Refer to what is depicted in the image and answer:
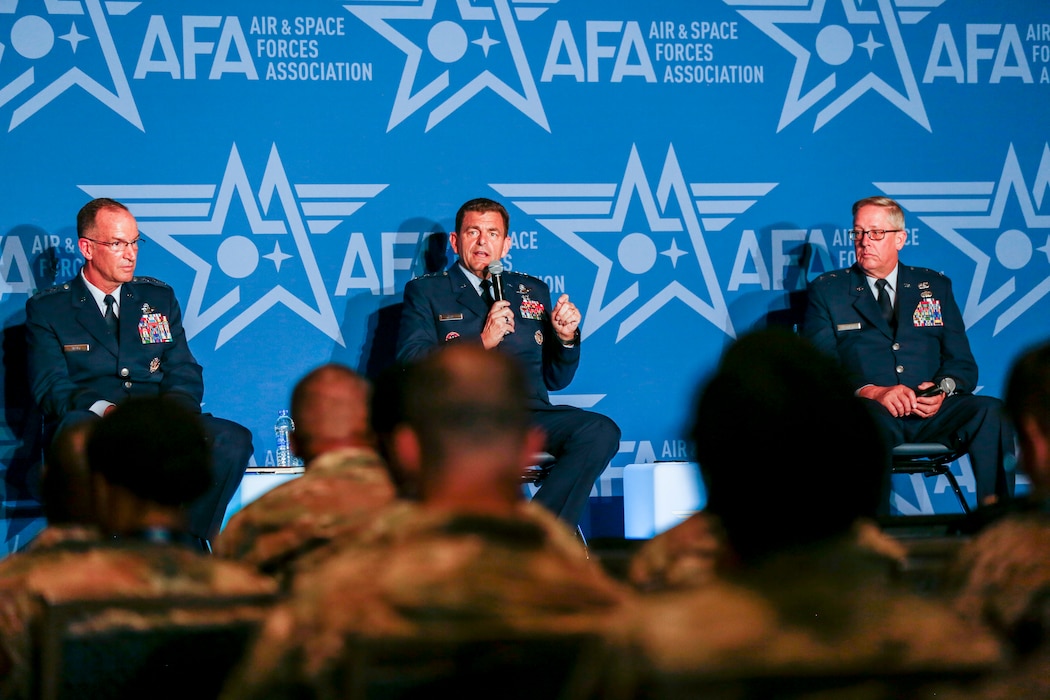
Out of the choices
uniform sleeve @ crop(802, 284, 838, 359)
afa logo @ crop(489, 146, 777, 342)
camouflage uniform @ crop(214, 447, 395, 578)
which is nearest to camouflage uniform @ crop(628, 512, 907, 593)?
camouflage uniform @ crop(214, 447, 395, 578)

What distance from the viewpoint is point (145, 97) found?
5414mm

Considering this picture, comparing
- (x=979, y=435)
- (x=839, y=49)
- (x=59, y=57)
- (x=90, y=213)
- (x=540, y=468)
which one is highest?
(x=839, y=49)

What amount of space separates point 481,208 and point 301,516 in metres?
3.28

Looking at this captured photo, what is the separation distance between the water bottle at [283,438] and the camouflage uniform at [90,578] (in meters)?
3.59

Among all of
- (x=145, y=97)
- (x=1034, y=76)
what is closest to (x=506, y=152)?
(x=145, y=97)

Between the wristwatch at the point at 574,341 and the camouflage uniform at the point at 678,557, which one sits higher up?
the wristwatch at the point at 574,341

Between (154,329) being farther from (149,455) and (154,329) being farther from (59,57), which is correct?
(149,455)

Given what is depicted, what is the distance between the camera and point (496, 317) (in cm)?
488

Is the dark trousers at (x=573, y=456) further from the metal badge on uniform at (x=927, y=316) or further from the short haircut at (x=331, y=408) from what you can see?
the short haircut at (x=331, y=408)

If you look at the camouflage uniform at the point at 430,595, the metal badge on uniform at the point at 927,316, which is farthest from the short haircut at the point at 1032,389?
the metal badge on uniform at the point at 927,316

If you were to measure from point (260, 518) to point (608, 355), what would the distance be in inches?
146

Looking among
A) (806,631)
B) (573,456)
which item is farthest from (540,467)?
(806,631)

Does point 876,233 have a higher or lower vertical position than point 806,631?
higher

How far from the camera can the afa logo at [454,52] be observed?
5570 mm
